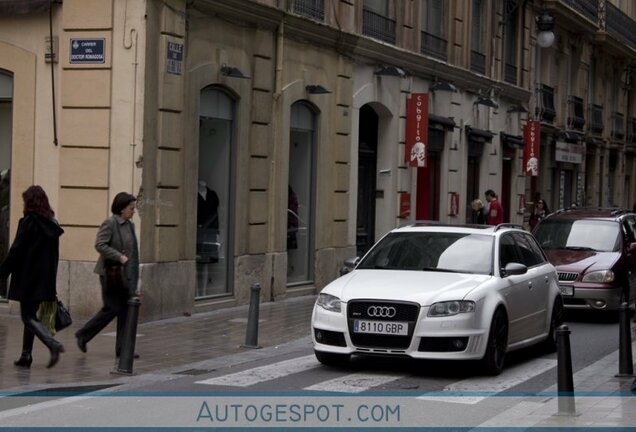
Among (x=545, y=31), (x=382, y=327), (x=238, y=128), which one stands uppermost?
(x=545, y=31)

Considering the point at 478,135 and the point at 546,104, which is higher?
the point at 546,104

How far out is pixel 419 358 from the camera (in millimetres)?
12117

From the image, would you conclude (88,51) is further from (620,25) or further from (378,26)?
(620,25)

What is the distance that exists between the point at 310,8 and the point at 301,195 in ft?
11.0

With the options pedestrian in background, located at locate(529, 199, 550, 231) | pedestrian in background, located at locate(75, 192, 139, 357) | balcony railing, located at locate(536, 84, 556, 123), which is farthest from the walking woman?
balcony railing, located at locate(536, 84, 556, 123)

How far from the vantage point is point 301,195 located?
22.3m

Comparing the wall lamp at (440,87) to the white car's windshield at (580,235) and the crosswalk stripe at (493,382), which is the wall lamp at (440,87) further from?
the crosswalk stripe at (493,382)

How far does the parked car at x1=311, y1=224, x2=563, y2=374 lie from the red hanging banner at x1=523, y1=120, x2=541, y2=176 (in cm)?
2104

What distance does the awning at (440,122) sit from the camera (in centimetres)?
2770

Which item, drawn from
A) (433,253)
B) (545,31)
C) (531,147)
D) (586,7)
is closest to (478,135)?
(531,147)

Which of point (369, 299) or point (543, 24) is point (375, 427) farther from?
point (543, 24)

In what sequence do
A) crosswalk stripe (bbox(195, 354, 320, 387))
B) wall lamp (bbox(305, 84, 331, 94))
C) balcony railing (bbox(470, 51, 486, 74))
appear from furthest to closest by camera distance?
balcony railing (bbox(470, 51, 486, 74))
wall lamp (bbox(305, 84, 331, 94))
crosswalk stripe (bbox(195, 354, 320, 387))

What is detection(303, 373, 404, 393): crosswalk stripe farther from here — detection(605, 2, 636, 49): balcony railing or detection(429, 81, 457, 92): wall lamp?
detection(605, 2, 636, 49): balcony railing
